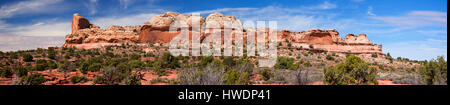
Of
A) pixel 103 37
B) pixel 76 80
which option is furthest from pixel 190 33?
pixel 76 80

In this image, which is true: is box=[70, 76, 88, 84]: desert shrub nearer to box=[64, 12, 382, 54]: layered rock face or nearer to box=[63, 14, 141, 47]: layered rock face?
box=[64, 12, 382, 54]: layered rock face

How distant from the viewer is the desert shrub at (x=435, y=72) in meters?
8.41

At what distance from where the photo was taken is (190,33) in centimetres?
4169

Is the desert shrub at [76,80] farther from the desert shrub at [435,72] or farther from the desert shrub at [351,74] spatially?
the desert shrub at [435,72]

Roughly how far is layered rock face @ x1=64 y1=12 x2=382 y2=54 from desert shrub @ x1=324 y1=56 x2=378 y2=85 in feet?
107

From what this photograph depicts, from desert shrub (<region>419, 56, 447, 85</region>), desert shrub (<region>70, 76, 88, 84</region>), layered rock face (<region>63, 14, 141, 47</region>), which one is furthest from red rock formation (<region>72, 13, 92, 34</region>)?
desert shrub (<region>419, 56, 447, 85</region>)

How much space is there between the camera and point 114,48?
36750 millimetres

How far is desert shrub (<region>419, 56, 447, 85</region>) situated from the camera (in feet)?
27.6

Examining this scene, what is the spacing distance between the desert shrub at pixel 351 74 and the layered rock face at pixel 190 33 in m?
32.7

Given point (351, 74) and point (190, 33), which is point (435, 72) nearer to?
point (351, 74)
